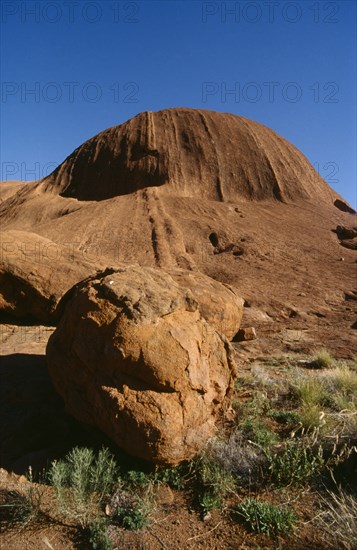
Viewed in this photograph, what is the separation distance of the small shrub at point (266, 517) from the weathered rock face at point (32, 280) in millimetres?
5741

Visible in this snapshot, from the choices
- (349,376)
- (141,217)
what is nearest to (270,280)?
(141,217)

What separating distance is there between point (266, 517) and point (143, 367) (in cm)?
168

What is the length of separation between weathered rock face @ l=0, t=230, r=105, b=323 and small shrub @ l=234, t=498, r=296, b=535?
18.8ft

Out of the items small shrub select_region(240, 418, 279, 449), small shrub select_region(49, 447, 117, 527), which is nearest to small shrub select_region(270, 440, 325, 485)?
small shrub select_region(240, 418, 279, 449)

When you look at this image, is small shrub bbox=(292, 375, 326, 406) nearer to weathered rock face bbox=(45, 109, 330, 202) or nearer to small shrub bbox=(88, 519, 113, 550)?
small shrub bbox=(88, 519, 113, 550)

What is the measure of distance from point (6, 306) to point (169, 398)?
5.52 m

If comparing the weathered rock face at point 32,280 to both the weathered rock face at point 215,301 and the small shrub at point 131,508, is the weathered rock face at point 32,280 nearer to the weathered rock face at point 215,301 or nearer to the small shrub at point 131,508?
the weathered rock face at point 215,301

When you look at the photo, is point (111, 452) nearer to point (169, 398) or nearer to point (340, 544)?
point (169, 398)

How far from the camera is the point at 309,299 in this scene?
562 inches

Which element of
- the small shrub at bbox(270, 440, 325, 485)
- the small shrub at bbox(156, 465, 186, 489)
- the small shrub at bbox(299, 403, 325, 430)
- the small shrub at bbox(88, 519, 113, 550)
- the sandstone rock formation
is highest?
the sandstone rock formation

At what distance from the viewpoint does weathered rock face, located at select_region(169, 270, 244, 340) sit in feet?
25.2

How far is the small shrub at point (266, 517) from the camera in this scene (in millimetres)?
3230

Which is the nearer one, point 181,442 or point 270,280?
point 181,442

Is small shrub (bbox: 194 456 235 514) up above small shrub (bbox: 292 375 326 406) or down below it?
below
